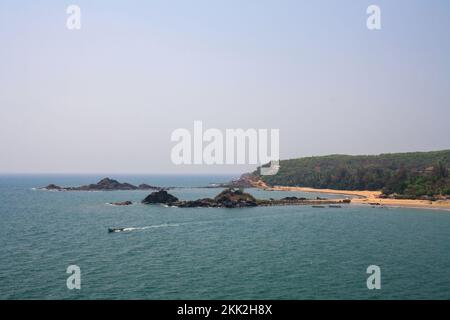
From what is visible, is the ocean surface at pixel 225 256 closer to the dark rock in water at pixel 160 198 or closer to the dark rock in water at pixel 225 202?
the dark rock in water at pixel 225 202

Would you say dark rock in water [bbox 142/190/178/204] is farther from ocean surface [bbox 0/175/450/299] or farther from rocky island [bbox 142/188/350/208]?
ocean surface [bbox 0/175/450/299]

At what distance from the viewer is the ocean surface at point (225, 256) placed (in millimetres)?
39156

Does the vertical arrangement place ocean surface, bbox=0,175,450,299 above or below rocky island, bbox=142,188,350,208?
below

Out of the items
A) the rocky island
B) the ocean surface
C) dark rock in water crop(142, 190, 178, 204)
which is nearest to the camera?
the ocean surface

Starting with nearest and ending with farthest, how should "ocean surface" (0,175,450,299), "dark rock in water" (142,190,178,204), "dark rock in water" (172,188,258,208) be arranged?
"ocean surface" (0,175,450,299)
"dark rock in water" (172,188,258,208)
"dark rock in water" (142,190,178,204)

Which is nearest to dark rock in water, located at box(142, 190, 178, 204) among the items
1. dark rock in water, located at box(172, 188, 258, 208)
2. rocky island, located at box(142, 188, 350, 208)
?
rocky island, located at box(142, 188, 350, 208)

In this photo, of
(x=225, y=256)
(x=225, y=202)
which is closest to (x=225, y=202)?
(x=225, y=202)

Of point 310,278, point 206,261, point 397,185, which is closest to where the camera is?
point 310,278

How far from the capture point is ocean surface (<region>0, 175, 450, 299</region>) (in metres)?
39.2
